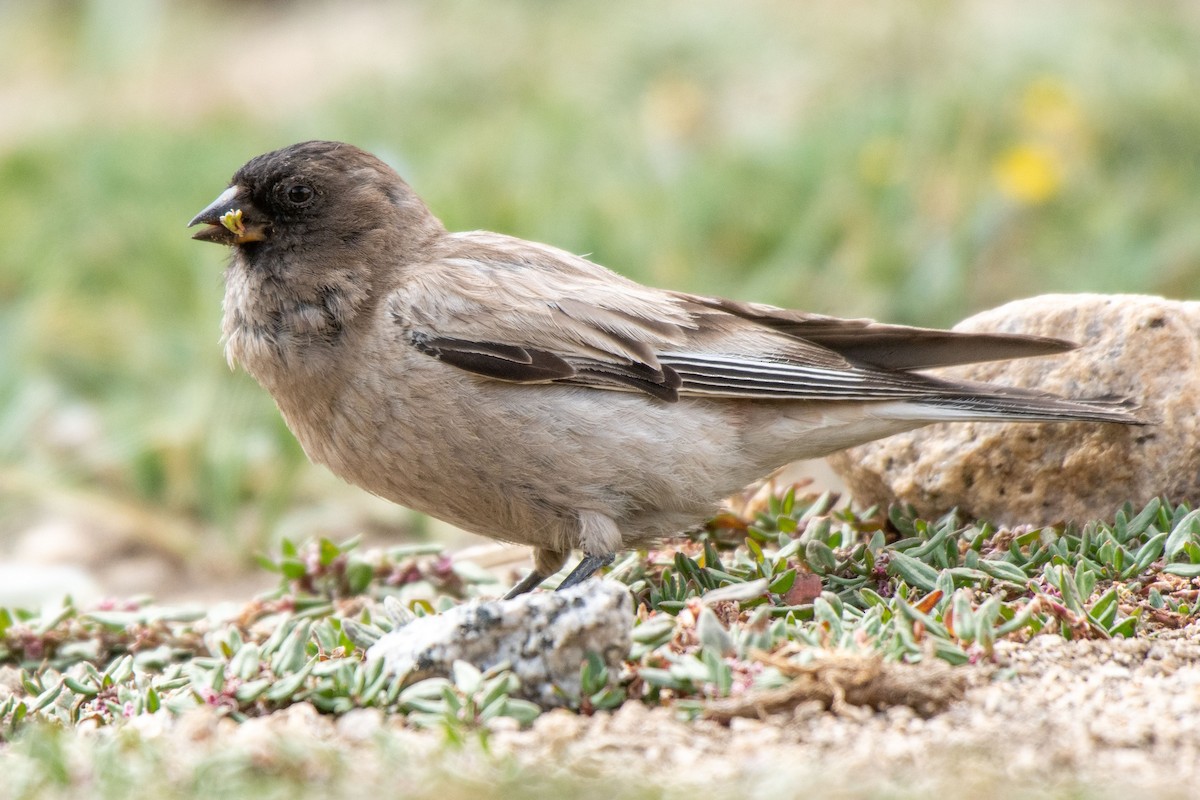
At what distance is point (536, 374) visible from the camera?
14.1ft

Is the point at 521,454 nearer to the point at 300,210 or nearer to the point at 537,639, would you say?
the point at 537,639

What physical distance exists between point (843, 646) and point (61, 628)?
255 cm

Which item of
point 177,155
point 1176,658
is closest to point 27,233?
point 177,155

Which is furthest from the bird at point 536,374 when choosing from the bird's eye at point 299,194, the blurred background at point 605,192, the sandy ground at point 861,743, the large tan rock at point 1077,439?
the blurred background at point 605,192

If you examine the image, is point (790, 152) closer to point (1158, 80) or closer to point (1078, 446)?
point (1158, 80)

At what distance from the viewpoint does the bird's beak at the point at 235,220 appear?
15.3ft

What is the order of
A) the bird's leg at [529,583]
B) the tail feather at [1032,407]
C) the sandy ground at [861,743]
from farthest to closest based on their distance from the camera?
the bird's leg at [529,583]
the tail feather at [1032,407]
the sandy ground at [861,743]

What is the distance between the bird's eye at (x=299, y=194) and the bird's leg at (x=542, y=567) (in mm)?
1338

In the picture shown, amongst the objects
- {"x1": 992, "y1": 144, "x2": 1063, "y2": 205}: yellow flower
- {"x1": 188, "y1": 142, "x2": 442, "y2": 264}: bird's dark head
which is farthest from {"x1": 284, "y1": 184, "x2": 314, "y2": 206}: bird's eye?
{"x1": 992, "y1": 144, "x2": 1063, "y2": 205}: yellow flower

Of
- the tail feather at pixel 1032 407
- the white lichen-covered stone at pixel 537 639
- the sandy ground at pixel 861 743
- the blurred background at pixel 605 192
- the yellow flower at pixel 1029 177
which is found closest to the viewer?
the sandy ground at pixel 861 743

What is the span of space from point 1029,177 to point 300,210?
13.5ft

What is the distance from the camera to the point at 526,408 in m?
4.25

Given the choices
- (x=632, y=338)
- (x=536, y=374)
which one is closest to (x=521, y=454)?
(x=536, y=374)

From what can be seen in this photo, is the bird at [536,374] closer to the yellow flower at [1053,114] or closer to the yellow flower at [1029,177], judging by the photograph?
the yellow flower at [1029,177]
